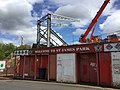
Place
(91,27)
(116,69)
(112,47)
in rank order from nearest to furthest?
(116,69)
(112,47)
(91,27)

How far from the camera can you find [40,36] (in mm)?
37312

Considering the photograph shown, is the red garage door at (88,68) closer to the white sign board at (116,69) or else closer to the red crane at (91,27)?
the white sign board at (116,69)

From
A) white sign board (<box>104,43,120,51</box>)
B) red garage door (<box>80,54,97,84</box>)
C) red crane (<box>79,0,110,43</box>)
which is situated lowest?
red garage door (<box>80,54,97,84</box>)

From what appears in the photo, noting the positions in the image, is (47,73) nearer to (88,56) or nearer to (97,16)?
(88,56)

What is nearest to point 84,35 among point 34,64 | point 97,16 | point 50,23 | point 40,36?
point 97,16

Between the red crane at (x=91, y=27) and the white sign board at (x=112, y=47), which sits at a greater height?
the red crane at (x=91, y=27)

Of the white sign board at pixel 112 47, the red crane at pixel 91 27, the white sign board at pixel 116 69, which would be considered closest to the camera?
the white sign board at pixel 116 69

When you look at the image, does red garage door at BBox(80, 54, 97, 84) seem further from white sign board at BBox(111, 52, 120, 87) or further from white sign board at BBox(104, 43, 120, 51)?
white sign board at BBox(111, 52, 120, 87)

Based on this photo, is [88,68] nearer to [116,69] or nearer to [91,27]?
[116,69]

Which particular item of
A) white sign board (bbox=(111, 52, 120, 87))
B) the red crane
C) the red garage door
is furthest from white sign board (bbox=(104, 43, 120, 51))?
the red crane

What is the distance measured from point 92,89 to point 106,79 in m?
2.65

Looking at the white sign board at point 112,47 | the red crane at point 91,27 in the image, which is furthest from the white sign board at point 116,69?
the red crane at point 91,27

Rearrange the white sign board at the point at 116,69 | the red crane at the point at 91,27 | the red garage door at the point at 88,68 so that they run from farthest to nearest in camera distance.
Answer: the red crane at the point at 91,27 → the red garage door at the point at 88,68 → the white sign board at the point at 116,69

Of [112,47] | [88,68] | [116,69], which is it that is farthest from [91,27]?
[116,69]
